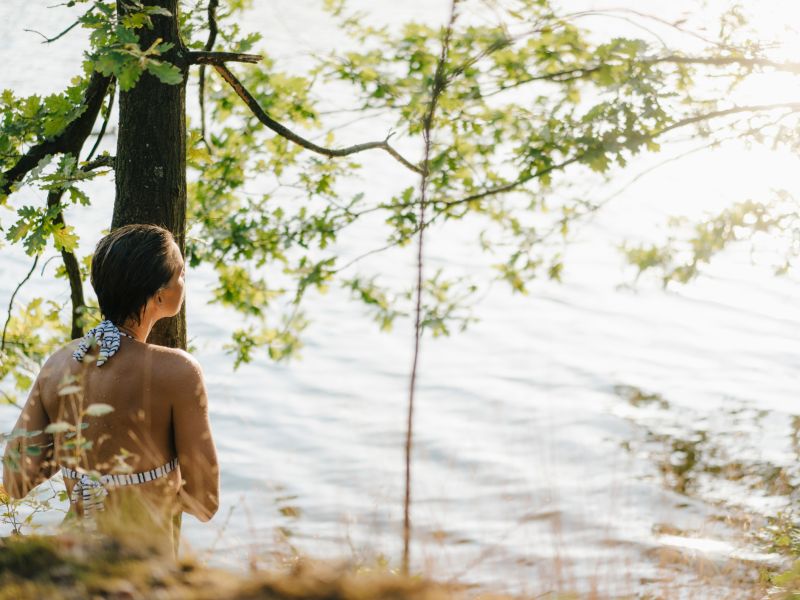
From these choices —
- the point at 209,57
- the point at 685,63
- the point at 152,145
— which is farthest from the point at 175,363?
the point at 685,63

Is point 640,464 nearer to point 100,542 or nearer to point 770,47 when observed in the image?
point 770,47

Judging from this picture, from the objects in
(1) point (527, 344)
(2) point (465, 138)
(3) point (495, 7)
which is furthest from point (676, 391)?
(3) point (495, 7)

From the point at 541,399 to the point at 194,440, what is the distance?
12.7 m

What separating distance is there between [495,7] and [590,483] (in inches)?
301

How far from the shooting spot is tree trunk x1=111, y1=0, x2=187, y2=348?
473 cm

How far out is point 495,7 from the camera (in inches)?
237

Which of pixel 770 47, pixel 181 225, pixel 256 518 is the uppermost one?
pixel 770 47

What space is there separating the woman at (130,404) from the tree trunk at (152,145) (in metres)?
1.39

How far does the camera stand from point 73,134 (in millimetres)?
5312

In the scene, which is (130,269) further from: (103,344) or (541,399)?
(541,399)

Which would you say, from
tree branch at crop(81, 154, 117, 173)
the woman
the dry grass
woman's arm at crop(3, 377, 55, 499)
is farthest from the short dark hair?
tree branch at crop(81, 154, 117, 173)

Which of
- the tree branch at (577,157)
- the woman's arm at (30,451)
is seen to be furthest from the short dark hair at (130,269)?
the tree branch at (577,157)

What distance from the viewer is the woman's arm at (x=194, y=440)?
131 inches

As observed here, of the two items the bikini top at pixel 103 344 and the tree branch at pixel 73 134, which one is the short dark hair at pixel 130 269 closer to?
the bikini top at pixel 103 344
